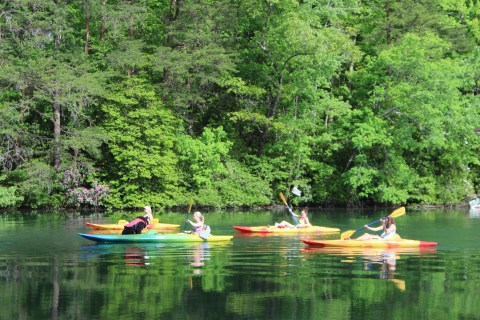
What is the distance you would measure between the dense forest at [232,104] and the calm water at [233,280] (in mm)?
12374

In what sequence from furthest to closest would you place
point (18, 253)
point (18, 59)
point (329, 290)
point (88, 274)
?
point (18, 59) < point (18, 253) < point (88, 274) < point (329, 290)

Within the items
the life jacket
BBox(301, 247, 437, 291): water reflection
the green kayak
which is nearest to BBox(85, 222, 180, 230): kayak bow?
the life jacket

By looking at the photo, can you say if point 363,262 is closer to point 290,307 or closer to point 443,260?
point 443,260

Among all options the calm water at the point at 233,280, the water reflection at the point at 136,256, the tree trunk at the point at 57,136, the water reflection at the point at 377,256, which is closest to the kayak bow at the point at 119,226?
the calm water at the point at 233,280

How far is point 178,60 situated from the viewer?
4166cm

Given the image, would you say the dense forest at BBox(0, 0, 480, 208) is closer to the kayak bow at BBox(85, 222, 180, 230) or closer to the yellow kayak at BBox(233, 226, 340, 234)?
the kayak bow at BBox(85, 222, 180, 230)

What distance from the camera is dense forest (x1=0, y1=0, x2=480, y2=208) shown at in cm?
3859

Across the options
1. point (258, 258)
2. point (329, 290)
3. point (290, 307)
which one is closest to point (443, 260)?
point (258, 258)

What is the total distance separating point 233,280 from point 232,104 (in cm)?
3047

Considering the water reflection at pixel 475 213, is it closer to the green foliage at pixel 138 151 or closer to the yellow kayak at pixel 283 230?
the yellow kayak at pixel 283 230

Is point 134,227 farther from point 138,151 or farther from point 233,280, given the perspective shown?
point 138,151

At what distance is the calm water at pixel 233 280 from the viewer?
13484 millimetres

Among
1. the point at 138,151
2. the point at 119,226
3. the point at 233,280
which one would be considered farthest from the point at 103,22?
the point at 233,280

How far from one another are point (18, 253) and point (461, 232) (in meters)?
15.6
